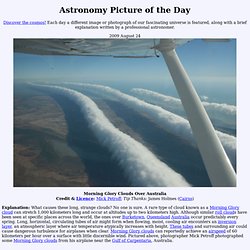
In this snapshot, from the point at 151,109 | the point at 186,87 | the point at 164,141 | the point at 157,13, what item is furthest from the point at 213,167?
the point at 151,109

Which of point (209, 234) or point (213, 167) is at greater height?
point (213, 167)

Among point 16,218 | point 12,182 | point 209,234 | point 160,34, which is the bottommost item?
point 209,234

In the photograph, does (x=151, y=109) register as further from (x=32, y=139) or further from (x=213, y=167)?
(x=213, y=167)

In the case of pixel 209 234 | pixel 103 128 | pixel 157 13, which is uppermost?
pixel 157 13

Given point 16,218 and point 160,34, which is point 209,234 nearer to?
point 16,218

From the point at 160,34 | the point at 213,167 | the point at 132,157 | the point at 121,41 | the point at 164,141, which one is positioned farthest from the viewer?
A: the point at 164,141

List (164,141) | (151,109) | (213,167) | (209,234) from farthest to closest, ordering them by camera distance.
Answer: (151,109), (164,141), (209,234), (213,167)

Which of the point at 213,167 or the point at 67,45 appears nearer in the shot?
the point at 213,167

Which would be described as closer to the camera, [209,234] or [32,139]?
[209,234]

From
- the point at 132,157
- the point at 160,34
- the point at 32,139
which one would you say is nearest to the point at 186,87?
the point at 160,34
